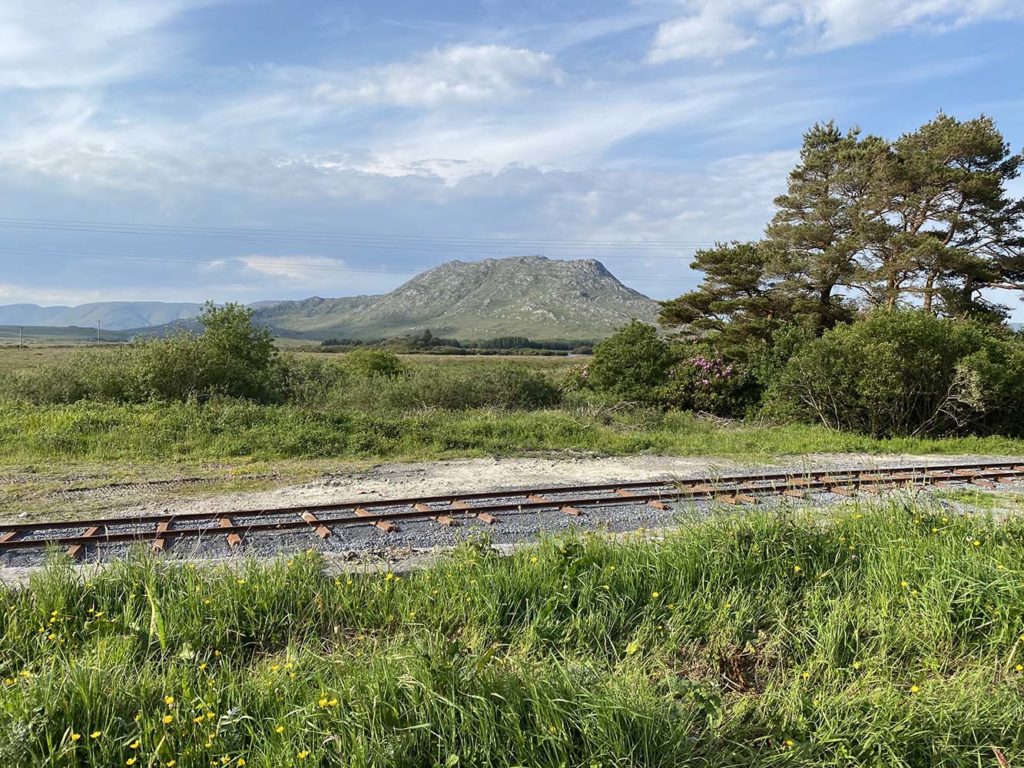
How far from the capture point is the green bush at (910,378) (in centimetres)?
2114

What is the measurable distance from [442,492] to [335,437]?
17.0 ft

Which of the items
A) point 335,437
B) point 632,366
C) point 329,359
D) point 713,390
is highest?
point 329,359

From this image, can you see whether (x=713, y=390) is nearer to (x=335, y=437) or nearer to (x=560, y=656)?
(x=335, y=437)

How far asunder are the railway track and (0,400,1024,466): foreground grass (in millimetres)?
4802

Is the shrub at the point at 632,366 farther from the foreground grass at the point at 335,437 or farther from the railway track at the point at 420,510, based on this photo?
the railway track at the point at 420,510

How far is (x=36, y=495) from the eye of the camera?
35.9 ft

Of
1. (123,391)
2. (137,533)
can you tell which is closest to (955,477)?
(137,533)

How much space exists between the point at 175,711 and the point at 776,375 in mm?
23973

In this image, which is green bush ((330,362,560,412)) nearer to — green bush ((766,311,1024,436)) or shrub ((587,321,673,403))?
shrub ((587,321,673,403))

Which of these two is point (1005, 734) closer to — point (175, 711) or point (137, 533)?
point (175, 711)

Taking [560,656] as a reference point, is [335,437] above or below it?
above

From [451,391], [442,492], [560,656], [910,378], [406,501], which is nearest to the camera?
[560,656]

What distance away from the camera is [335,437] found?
15.9m

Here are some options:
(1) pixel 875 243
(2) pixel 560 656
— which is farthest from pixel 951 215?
(2) pixel 560 656
